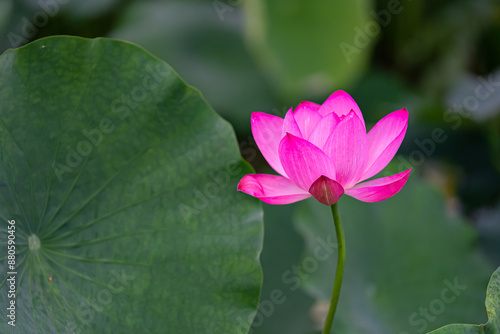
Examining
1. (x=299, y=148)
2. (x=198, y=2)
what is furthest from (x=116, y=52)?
(x=198, y=2)

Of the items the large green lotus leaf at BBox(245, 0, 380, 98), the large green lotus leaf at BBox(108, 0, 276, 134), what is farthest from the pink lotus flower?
the large green lotus leaf at BBox(108, 0, 276, 134)

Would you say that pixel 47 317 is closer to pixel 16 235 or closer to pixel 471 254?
pixel 16 235

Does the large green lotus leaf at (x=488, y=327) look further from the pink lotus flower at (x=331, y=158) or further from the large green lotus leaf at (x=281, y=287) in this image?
the large green lotus leaf at (x=281, y=287)

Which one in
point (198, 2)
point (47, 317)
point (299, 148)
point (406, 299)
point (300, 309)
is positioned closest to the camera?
point (299, 148)

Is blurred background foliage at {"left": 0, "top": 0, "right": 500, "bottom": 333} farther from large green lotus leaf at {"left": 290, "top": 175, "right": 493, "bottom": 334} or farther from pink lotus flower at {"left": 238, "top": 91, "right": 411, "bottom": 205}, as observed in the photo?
pink lotus flower at {"left": 238, "top": 91, "right": 411, "bottom": 205}

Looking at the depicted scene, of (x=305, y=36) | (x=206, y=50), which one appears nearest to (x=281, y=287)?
(x=305, y=36)

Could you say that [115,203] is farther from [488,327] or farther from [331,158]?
[488,327]

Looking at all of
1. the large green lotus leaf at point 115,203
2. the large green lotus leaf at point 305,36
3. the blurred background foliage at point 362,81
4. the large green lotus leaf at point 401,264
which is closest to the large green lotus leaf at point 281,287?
the blurred background foliage at point 362,81
